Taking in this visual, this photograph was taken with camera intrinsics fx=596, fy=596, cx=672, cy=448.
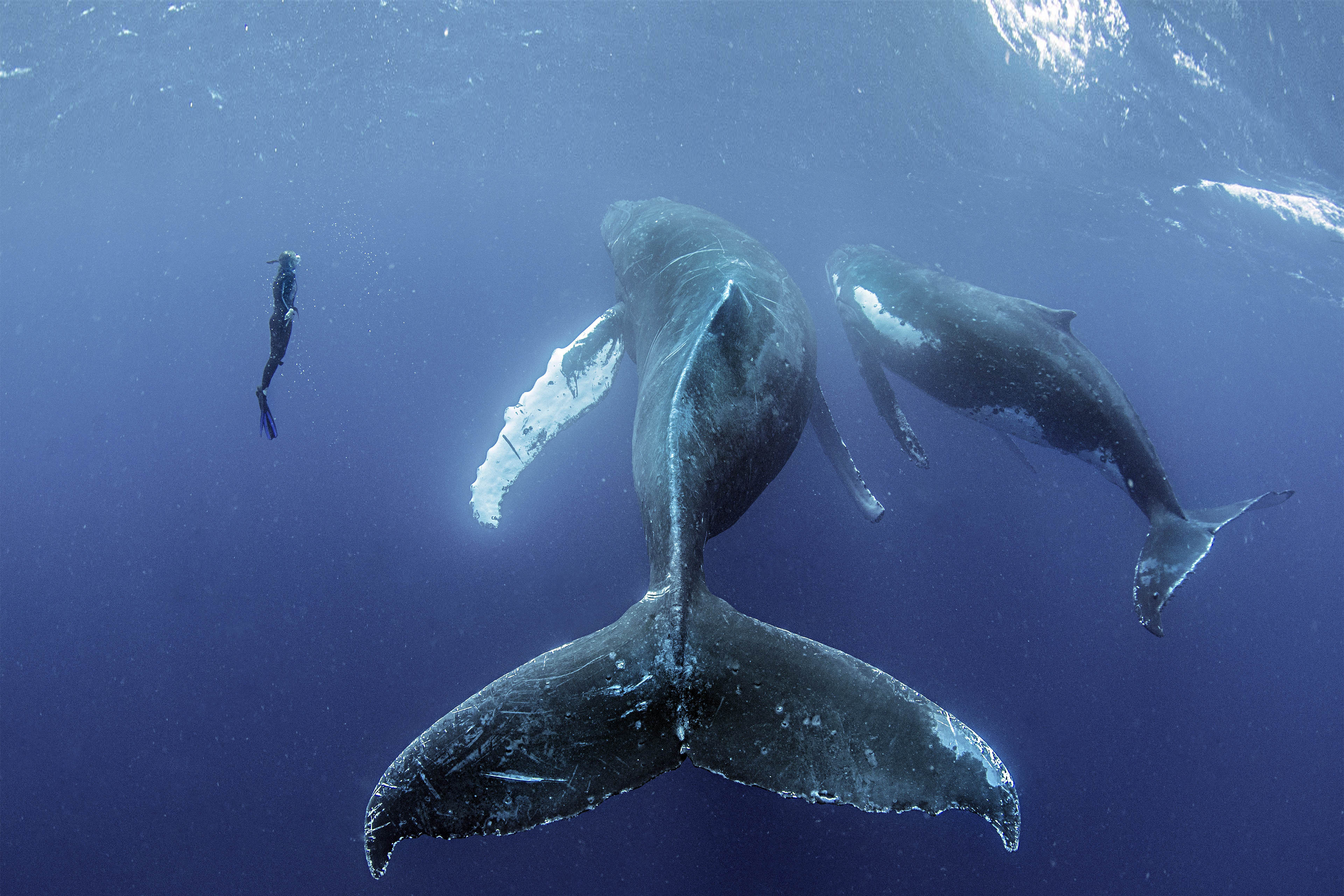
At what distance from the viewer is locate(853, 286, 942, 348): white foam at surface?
8.35 metres

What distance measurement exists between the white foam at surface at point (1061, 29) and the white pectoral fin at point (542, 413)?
49.8ft

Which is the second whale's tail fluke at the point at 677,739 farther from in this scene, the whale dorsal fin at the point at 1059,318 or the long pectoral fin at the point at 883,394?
the whale dorsal fin at the point at 1059,318

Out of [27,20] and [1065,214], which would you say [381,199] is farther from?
[1065,214]

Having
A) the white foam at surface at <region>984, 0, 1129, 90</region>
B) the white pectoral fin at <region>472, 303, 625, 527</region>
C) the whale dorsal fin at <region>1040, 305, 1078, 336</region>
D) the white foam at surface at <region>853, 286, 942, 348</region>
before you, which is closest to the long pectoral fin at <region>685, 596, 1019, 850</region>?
the white pectoral fin at <region>472, 303, 625, 527</region>

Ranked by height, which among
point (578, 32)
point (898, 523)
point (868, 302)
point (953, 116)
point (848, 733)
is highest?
point (578, 32)

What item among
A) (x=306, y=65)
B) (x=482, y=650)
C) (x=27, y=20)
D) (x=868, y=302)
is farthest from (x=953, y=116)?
(x=27, y=20)

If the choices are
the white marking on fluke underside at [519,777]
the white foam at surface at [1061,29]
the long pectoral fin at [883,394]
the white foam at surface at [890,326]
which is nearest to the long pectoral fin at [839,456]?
the long pectoral fin at [883,394]

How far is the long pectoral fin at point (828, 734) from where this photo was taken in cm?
334

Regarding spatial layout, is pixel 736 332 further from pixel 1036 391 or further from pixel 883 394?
pixel 1036 391

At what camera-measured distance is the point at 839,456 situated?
8016 millimetres

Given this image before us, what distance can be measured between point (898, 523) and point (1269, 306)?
40.0 meters

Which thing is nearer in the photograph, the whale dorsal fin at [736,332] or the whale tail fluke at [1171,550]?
the whale dorsal fin at [736,332]

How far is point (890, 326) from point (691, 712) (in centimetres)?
688

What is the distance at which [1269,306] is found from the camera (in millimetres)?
35406
